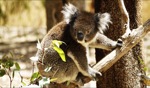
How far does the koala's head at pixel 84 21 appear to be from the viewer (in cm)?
436

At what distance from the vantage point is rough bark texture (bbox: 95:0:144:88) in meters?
4.58

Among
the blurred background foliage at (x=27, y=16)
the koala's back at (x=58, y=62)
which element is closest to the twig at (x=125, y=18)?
the koala's back at (x=58, y=62)

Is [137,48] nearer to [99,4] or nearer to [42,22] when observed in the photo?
[99,4]

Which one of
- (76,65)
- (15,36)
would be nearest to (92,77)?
(76,65)

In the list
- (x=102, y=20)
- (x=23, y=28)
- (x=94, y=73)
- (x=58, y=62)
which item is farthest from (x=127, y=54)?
(x=23, y=28)

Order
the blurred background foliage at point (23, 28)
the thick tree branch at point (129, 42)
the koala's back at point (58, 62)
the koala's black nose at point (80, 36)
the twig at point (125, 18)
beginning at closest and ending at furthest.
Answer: the thick tree branch at point (129, 42) → the twig at point (125, 18) → the koala's black nose at point (80, 36) → the koala's back at point (58, 62) → the blurred background foliage at point (23, 28)

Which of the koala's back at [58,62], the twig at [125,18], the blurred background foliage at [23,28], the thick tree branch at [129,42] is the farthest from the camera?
the blurred background foliage at [23,28]

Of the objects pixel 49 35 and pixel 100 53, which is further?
pixel 100 53

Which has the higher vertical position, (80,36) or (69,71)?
(80,36)

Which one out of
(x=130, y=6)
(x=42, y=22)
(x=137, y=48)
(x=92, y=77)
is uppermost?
(x=42, y=22)

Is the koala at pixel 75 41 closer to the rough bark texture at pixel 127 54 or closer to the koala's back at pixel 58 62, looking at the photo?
the koala's back at pixel 58 62

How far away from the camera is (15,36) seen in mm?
12711

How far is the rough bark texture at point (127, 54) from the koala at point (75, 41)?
0.16 m

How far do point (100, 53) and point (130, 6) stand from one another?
2.43ft
